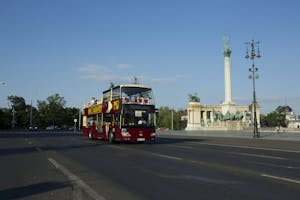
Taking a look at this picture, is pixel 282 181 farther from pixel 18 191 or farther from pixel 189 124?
pixel 189 124

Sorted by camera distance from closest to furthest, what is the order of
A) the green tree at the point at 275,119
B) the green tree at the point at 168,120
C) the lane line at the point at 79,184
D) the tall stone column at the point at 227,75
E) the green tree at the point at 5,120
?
the lane line at the point at 79,184
the tall stone column at the point at 227,75
the green tree at the point at 5,120
the green tree at the point at 168,120
the green tree at the point at 275,119

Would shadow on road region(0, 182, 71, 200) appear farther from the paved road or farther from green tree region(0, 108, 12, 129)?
green tree region(0, 108, 12, 129)

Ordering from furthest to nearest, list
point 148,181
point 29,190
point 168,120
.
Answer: point 168,120
point 148,181
point 29,190

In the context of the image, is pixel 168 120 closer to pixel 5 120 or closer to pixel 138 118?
pixel 5 120

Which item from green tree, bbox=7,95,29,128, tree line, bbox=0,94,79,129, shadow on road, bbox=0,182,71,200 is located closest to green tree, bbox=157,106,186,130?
tree line, bbox=0,94,79,129

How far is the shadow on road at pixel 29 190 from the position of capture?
8188 millimetres

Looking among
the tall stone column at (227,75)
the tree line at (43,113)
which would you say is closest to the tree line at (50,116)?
the tree line at (43,113)

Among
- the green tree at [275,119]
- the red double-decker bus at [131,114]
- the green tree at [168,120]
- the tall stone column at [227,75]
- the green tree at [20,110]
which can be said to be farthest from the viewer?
the green tree at [275,119]

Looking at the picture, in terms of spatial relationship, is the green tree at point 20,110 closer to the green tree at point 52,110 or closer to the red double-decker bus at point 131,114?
the green tree at point 52,110

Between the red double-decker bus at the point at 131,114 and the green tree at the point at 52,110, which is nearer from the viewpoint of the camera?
the red double-decker bus at the point at 131,114

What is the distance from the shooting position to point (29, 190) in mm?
8766

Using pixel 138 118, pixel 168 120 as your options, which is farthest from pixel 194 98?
pixel 138 118

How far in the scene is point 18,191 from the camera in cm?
866

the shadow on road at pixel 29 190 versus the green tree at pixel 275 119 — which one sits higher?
the green tree at pixel 275 119
